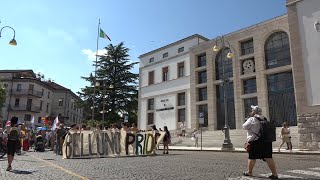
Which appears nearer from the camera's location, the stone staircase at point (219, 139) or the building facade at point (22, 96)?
the stone staircase at point (219, 139)

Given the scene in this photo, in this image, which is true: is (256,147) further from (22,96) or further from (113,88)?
(22,96)

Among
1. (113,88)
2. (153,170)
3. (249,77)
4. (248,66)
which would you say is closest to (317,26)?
(249,77)

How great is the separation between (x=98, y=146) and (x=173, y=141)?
20.5m

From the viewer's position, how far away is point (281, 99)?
103ft

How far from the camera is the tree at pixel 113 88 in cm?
4444

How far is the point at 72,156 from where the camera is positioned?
14.3 metres

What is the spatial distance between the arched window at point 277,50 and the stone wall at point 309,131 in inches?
489

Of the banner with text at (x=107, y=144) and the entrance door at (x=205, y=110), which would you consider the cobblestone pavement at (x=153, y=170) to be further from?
the entrance door at (x=205, y=110)

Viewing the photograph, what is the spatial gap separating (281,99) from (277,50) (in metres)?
5.35

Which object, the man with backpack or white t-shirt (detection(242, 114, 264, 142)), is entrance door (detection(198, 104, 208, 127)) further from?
white t-shirt (detection(242, 114, 264, 142))

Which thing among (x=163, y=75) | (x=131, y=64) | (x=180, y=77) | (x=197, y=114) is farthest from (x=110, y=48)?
(x=197, y=114)

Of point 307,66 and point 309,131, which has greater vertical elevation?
point 307,66

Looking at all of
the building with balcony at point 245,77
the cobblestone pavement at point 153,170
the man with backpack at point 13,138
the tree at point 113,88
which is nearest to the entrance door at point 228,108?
the building with balcony at point 245,77

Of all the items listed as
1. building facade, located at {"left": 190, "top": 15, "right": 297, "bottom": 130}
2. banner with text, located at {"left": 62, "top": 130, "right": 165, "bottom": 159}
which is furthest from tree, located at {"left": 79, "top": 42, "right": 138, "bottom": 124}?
banner with text, located at {"left": 62, "top": 130, "right": 165, "bottom": 159}
